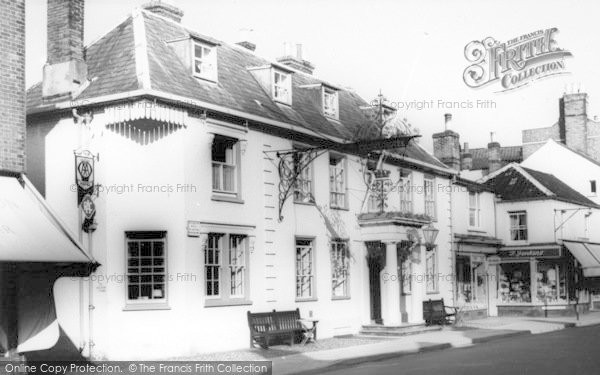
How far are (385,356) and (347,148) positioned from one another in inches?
239

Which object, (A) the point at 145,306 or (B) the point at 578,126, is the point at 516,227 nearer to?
(B) the point at 578,126

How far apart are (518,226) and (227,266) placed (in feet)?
72.0

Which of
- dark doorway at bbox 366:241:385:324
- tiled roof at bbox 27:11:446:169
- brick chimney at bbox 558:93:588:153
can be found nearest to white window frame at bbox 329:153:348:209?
tiled roof at bbox 27:11:446:169

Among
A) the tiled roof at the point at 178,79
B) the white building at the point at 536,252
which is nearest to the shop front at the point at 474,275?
the white building at the point at 536,252

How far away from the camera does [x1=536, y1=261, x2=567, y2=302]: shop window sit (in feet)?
126

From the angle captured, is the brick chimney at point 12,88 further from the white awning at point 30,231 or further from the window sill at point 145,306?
the window sill at point 145,306

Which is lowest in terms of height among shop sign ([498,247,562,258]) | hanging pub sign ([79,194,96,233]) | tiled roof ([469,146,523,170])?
shop sign ([498,247,562,258])

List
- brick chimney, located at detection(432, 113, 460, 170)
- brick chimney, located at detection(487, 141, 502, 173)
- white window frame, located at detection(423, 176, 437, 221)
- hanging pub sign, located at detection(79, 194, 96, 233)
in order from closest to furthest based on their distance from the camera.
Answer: hanging pub sign, located at detection(79, 194, 96, 233) < white window frame, located at detection(423, 176, 437, 221) < brick chimney, located at detection(432, 113, 460, 170) < brick chimney, located at detection(487, 141, 502, 173)

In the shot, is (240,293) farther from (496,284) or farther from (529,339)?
(496,284)

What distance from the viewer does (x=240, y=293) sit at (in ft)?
68.4

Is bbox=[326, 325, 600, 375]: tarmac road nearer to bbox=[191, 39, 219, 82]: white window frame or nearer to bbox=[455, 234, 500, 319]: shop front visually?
bbox=[191, 39, 219, 82]: white window frame

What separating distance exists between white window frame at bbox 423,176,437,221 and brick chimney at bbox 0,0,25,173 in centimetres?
1838

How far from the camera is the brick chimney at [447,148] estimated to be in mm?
36125

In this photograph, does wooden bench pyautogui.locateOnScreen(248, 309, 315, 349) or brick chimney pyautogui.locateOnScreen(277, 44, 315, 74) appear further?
brick chimney pyautogui.locateOnScreen(277, 44, 315, 74)
